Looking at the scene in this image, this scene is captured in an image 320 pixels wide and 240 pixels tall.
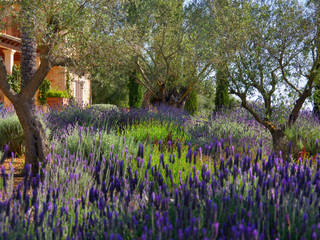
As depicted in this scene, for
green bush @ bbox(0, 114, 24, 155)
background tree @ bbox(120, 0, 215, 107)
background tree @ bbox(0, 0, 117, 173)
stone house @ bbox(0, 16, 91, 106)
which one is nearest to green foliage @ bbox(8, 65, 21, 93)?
stone house @ bbox(0, 16, 91, 106)

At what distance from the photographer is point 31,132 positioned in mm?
6090

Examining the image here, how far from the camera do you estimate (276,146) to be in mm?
7691

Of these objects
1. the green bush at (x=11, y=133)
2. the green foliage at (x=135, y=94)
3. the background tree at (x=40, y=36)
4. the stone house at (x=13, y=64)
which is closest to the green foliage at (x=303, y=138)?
the background tree at (x=40, y=36)

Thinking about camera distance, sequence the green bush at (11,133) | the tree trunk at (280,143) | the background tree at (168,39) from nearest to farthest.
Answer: the tree trunk at (280,143), the green bush at (11,133), the background tree at (168,39)

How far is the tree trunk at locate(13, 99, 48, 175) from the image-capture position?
602 cm

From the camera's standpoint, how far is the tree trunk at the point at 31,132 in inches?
237

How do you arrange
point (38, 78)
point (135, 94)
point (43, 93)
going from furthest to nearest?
point (135, 94), point (43, 93), point (38, 78)

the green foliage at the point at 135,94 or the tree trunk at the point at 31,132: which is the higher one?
the green foliage at the point at 135,94

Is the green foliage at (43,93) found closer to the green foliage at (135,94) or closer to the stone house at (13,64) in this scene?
the stone house at (13,64)

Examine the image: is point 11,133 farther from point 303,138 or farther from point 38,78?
point 303,138

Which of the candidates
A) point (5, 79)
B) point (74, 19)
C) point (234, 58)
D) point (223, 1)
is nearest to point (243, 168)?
point (74, 19)

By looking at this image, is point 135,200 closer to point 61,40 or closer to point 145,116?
point 61,40

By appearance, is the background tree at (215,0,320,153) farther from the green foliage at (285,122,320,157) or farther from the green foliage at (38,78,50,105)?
the green foliage at (38,78,50,105)

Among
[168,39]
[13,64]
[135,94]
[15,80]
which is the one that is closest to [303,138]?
[168,39]
